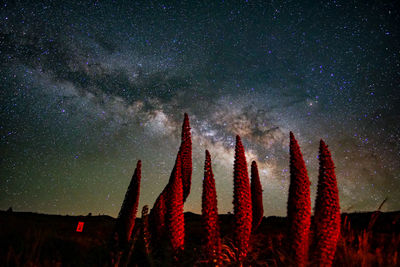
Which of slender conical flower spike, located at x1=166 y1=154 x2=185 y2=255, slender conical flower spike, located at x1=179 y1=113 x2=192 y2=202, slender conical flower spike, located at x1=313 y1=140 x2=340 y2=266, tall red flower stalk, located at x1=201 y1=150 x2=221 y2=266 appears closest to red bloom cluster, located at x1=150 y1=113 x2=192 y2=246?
slender conical flower spike, located at x1=179 y1=113 x2=192 y2=202

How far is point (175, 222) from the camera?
28.4ft

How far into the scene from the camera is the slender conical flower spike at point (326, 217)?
793 centimetres

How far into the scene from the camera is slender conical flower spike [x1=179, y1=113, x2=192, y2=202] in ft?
37.6

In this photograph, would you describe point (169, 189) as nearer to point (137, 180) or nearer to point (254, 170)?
point (137, 180)

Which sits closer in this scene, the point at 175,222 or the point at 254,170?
the point at 175,222

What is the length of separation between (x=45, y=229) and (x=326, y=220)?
25.7 feet

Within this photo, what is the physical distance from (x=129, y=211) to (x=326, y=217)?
9932 mm

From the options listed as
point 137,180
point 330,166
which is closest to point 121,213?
point 137,180

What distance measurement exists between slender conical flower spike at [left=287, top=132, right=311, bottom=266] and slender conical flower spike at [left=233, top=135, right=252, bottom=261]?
5.73 ft

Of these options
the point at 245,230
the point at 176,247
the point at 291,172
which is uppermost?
the point at 291,172

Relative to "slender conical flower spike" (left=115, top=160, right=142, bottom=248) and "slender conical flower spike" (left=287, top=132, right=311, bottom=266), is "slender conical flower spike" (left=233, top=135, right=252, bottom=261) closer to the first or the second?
"slender conical flower spike" (left=287, top=132, right=311, bottom=266)

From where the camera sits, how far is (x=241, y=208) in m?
10.3

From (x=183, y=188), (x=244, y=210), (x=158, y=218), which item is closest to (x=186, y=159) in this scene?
(x=183, y=188)

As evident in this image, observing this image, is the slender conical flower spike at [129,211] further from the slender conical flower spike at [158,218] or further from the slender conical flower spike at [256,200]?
the slender conical flower spike at [256,200]
